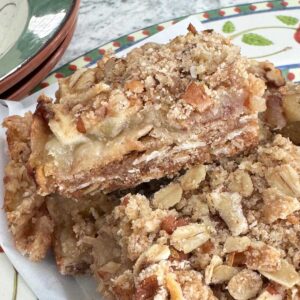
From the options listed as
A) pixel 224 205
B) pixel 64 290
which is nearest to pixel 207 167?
pixel 224 205

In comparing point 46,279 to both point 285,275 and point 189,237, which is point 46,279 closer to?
point 189,237

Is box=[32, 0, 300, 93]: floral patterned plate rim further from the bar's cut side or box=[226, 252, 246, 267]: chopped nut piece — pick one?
box=[226, 252, 246, 267]: chopped nut piece

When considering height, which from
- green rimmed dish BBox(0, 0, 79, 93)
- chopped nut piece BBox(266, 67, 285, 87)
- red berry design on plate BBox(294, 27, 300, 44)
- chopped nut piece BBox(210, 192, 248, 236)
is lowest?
red berry design on plate BBox(294, 27, 300, 44)

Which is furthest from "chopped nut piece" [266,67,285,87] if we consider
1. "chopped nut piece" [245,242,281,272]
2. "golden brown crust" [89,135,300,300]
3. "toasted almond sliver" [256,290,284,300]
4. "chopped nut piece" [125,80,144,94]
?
"toasted almond sliver" [256,290,284,300]

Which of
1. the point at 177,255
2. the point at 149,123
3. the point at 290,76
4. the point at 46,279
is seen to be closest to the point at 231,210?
the point at 177,255

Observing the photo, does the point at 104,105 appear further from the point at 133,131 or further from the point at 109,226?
the point at 109,226
